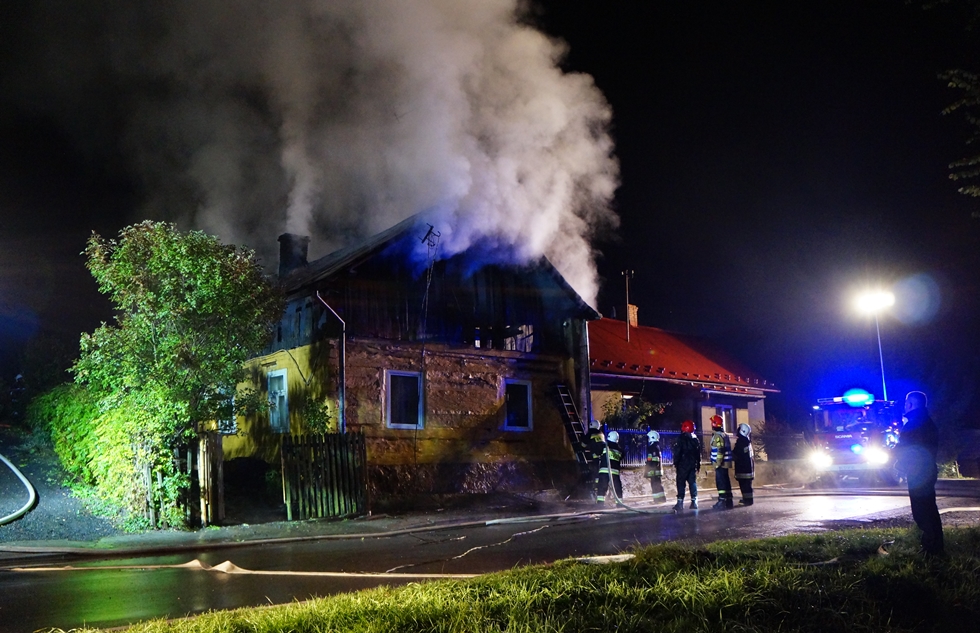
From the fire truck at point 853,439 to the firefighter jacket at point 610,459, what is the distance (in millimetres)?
8257

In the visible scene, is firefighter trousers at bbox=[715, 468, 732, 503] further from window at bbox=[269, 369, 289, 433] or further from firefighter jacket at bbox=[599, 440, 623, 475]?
window at bbox=[269, 369, 289, 433]

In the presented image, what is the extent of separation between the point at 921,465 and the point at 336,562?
6335 mm

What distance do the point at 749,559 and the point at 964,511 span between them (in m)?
8.03

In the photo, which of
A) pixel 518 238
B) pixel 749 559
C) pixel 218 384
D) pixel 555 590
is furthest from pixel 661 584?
pixel 518 238

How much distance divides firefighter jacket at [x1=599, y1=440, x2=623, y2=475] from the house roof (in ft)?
23.2

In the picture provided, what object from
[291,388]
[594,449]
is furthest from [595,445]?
[291,388]

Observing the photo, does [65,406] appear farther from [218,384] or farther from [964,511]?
[964,511]

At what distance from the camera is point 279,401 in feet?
60.4

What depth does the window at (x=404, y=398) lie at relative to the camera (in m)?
17.1

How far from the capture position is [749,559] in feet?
21.9

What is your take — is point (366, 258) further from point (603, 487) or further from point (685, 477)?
point (685, 477)

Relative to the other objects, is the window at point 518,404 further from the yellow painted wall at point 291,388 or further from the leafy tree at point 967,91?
the leafy tree at point 967,91

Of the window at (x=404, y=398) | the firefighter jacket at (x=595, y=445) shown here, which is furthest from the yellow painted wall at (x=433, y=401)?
the firefighter jacket at (x=595, y=445)

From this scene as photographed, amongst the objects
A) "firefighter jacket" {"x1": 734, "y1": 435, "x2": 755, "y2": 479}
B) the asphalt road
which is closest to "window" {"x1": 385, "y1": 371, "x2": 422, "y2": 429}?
the asphalt road
